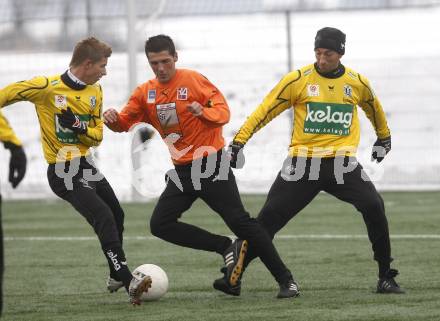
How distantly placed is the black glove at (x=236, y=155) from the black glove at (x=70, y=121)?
3.60 feet

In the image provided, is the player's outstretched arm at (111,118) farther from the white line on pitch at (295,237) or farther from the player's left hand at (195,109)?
the white line on pitch at (295,237)

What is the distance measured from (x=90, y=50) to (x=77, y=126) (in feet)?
2.02

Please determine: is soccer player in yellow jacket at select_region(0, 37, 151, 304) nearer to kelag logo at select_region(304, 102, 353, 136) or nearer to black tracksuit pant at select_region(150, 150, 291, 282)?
black tracksuit pant at select_region(150, 150, 291, 282)

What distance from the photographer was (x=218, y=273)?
9852 millimetres

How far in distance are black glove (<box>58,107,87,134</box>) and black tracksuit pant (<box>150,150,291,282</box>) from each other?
768 millimetres

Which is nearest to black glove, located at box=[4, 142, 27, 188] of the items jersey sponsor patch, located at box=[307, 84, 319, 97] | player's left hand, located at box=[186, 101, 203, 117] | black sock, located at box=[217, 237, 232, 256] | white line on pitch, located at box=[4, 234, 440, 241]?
player's left hand, located at box=[186, 101, 203, 117]

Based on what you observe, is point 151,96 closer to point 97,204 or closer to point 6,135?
point 97,204

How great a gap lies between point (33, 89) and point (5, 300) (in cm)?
158

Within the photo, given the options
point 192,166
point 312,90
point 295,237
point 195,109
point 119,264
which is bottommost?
point 295,237

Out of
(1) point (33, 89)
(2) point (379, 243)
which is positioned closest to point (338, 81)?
(2) point (379, 243)

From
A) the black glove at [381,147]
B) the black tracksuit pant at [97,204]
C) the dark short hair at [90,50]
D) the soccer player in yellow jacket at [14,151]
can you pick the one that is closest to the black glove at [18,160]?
the soccer player in yellow jacket at [14,151]

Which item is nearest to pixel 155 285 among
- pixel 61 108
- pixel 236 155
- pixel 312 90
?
pixel 236 155

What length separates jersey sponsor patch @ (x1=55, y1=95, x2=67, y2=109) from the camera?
8523mm

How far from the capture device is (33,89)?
8.43 m
